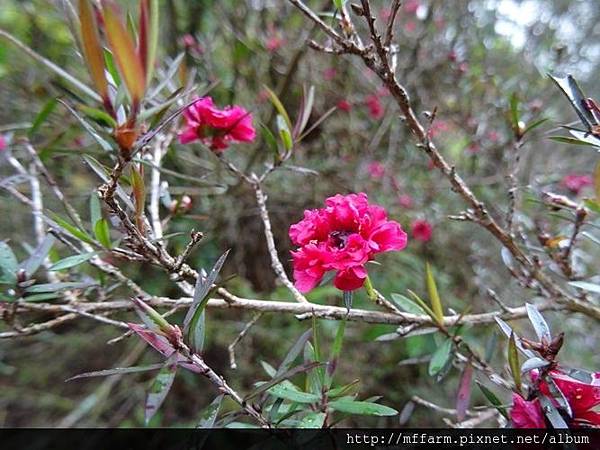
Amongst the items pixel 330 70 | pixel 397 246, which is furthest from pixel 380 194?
pixel 397 246

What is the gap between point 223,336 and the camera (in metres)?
1.59

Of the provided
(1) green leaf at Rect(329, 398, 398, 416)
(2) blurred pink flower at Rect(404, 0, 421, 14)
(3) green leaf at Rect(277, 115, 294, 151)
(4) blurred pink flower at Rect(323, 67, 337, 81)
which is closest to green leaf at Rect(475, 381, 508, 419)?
(1) green leaf at Rect(329, 398, 398, 416)

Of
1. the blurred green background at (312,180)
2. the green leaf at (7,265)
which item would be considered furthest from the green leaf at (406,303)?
the blurred green background at (312,180)

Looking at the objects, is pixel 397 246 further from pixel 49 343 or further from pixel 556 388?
pixel 49 343

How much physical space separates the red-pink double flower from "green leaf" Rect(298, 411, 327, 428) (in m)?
0.24

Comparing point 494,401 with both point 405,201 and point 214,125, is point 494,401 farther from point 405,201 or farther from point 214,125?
point 405,201

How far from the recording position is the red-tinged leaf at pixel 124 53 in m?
0.38

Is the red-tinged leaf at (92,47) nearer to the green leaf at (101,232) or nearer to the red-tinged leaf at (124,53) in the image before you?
the red-tinged leaf at (124,53)

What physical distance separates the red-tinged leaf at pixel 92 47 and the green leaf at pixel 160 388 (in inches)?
10.9

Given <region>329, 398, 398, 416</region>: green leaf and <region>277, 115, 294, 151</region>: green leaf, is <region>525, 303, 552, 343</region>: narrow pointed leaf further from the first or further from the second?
<region>277, 115, 294, 151</region>: green leaf

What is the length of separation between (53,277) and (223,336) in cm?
82

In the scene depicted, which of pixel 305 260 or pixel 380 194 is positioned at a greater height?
pixel 380 194

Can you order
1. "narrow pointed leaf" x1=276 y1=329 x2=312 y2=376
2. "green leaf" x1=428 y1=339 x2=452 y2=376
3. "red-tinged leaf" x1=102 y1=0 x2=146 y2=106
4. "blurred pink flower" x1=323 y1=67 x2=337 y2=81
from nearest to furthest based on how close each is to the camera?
"red-tinged leaf" x1=102 y1=0 x2=146 y2=106 → "narrow pointed leaf" x1=276 y1=329 x2=312 y2=376 → "green leaf" x1=428 y1=339 x2=452 y2=376 → "blurred pink flower" x1=323 y1=67 x2=337 y2=81

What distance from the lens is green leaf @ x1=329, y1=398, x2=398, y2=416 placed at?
0.57 m
